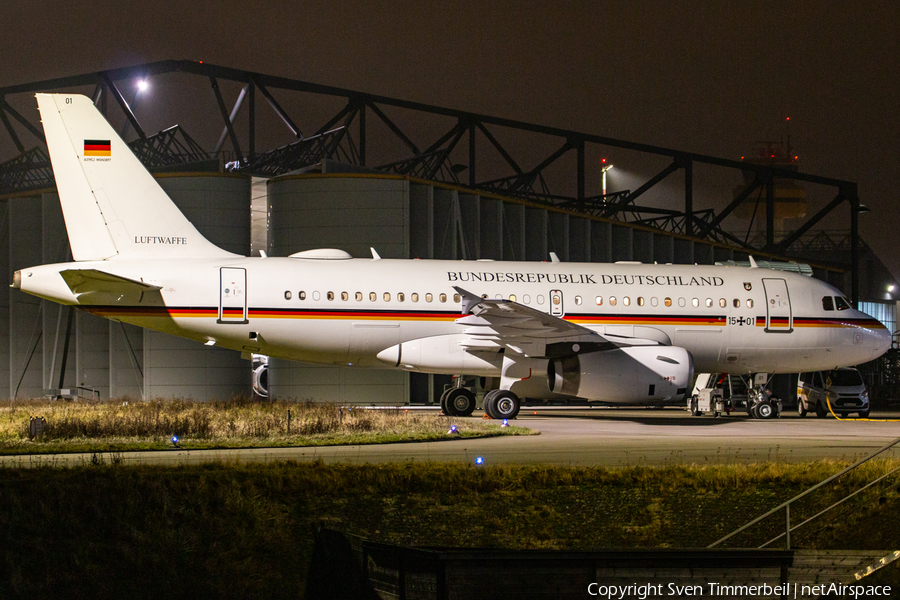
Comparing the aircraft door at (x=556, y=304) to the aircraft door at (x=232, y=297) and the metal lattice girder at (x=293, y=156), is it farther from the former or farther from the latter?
the metal lattice girder at (x=293, y=156)

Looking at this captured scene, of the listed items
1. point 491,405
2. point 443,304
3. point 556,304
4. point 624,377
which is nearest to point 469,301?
point 443,304

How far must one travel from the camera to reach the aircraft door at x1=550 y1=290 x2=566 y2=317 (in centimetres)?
2355

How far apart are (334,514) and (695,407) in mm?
19637

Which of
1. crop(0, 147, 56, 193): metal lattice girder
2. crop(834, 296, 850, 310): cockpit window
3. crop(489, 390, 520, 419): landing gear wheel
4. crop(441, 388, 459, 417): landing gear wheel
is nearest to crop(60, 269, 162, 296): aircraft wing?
crop(441, 388, 459, 417): landing gear wheel

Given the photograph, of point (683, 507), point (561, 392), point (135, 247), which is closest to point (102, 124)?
point (135, 247)

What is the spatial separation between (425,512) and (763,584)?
15.7 ft

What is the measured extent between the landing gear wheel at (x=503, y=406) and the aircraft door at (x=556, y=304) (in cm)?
258

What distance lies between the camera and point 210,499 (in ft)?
37.4

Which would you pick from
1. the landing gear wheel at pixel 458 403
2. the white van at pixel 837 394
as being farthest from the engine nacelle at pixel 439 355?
the white van at pixel 837 394

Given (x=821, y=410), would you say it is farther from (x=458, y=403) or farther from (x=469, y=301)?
(x=469, y=301)

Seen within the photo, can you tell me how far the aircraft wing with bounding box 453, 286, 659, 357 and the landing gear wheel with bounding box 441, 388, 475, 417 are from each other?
7.64 feet

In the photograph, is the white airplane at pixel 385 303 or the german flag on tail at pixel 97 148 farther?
the german flag on tail at pixel 97 148

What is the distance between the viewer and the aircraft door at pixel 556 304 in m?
23.5

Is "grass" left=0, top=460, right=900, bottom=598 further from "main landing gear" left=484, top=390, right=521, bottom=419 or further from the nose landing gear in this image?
the nose landing gear
